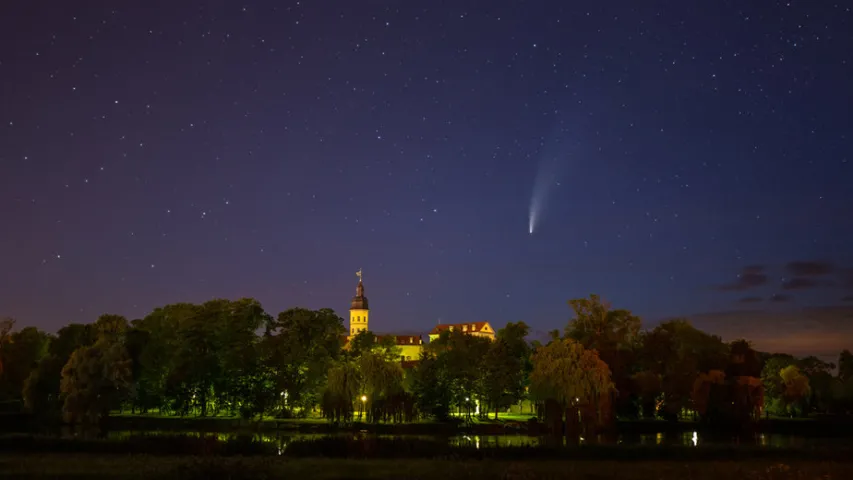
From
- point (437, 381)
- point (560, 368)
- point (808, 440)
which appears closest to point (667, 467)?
point (560, 368)

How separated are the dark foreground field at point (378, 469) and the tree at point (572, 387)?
23170 millimetres

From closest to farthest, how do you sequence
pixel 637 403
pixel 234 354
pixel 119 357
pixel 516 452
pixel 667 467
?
pixel 667 467
pixel 516 452
pixel 119 357
pixel 234 354
pixel 637 403

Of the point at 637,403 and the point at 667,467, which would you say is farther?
the point at 637,403

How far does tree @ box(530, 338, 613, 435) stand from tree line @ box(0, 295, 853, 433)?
94 mm

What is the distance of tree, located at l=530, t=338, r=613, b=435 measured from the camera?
59219 mm

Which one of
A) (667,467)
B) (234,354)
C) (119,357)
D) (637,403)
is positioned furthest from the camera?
(637,403)

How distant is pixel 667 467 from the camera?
34.4 m

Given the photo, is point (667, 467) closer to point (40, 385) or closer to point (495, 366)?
point (495, 366)

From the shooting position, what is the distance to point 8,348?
92188 millimetres

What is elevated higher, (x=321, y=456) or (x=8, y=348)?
(x=8, y=348)

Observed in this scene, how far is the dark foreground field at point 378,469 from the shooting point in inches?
1124

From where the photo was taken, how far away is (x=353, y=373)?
66.3 m

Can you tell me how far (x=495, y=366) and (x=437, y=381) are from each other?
7883 mm

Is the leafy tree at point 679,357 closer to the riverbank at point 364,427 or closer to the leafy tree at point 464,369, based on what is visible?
the riverbank at point 364,427
